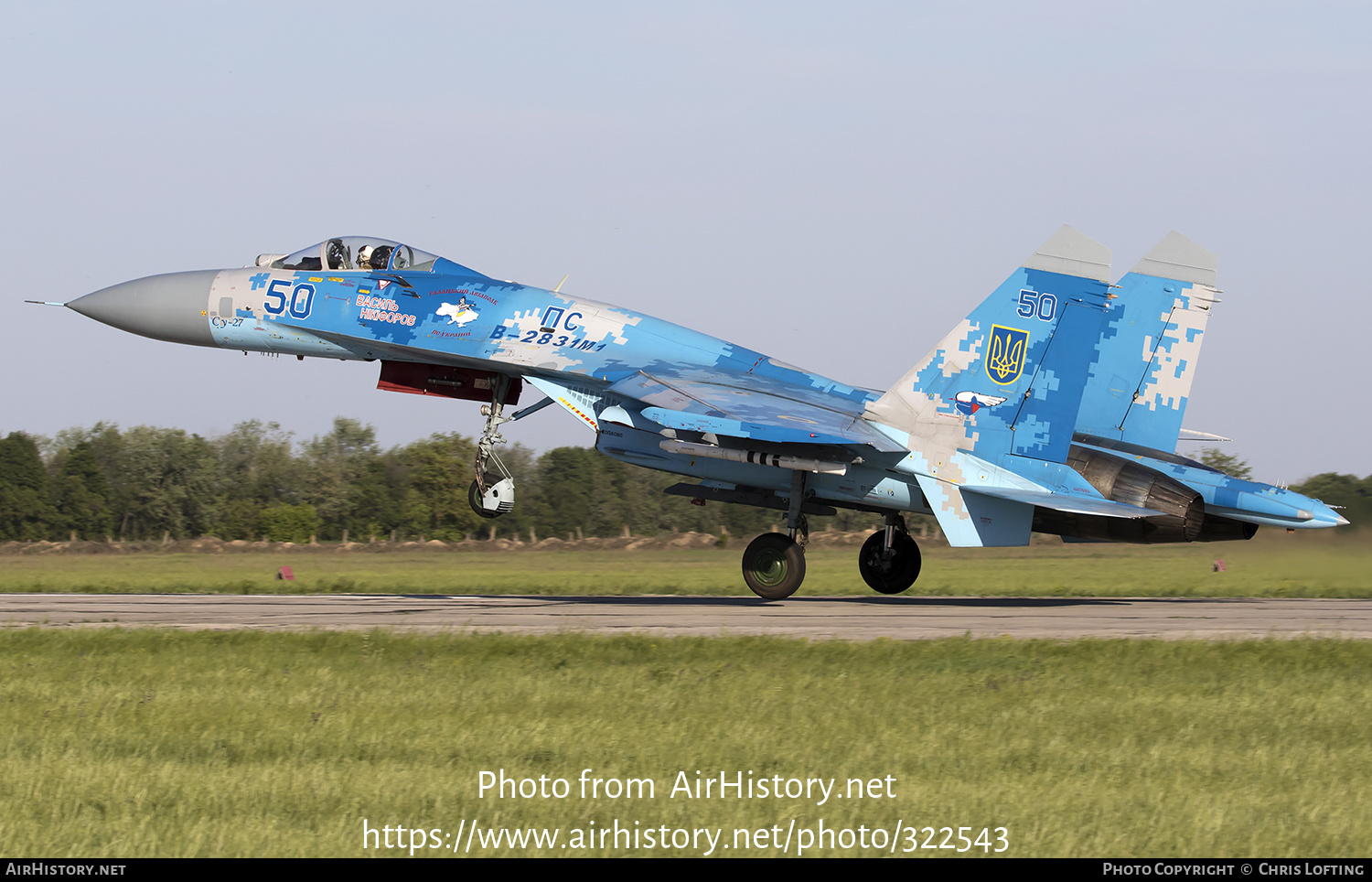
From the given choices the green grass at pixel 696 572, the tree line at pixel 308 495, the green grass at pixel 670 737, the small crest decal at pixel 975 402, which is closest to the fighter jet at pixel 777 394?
the small crest decal at pixel 975 402

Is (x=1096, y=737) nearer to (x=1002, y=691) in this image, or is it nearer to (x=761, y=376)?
(x=1002, y=691)

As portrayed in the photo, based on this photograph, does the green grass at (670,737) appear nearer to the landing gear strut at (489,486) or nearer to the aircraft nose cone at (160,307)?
the landing gear strut at (489,486)

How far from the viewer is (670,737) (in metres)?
8.06

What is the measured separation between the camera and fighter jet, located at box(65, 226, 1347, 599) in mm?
17375

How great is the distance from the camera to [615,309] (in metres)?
19.2

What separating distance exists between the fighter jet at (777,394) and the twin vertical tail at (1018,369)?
1.0 inches

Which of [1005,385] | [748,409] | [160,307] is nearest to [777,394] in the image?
[748,409]

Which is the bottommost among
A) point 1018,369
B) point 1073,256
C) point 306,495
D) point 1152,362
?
point 306,495

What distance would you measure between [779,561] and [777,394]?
237cm

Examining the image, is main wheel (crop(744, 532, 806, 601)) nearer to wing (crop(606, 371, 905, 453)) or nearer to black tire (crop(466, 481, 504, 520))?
wing (crop(606, 371, 905, 453))

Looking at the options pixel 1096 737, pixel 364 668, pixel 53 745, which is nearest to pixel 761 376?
pixel 364 668

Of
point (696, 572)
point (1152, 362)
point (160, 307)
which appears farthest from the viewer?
point (696, 572)

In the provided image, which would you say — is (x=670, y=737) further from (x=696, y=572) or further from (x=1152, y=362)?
(x=696, y=572)

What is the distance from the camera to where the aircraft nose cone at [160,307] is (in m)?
19.5
